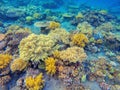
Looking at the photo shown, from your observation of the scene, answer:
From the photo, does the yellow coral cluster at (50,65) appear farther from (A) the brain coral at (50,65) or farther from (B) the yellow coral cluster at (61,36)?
(B) the yellow coral cluster at (61,36)

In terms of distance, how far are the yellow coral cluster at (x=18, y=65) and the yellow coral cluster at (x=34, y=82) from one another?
730 millimetres

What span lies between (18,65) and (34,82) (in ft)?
3.70

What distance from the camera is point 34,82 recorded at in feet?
20.5

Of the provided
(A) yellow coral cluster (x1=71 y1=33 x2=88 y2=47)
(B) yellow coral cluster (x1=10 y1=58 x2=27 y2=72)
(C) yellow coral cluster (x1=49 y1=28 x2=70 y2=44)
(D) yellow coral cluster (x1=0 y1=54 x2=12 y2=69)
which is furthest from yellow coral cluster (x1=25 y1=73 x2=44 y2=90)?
(A) yellow coral cluster (x1=71 y1=33 x2=88 y2=47)

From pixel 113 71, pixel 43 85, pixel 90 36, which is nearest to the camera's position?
pixel 43 85

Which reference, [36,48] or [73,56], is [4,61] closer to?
[36,48]

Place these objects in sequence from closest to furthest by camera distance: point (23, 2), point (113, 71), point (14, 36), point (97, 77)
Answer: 1. point (97, 77)
2. point (113, 71)
3. point (14, 36)
4. point (23, 2)

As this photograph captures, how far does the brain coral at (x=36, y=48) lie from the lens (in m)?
6.63

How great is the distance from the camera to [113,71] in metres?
7.71

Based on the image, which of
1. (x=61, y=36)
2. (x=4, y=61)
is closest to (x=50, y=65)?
(x=4, y=61)

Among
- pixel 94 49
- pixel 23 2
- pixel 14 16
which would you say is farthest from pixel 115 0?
pixel 94 49

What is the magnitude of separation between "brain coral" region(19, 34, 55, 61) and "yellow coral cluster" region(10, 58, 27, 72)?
0.36 m

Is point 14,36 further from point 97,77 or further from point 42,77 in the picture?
point 97,77

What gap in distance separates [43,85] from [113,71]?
336 cm
